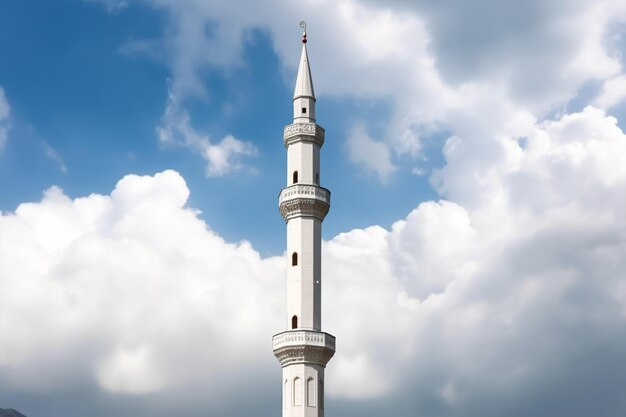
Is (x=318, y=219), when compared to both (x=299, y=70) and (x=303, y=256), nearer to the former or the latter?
(x=303, y=256)

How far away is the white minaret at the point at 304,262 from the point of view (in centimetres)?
6231

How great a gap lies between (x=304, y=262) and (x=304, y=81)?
14909mm

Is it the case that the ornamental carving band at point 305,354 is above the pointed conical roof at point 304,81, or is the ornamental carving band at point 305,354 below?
below

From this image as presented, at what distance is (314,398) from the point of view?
2440 inches

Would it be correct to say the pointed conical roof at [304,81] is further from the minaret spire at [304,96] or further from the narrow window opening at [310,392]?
the narrow window opening at [310,392]

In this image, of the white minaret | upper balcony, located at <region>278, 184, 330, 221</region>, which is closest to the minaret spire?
the white minaret

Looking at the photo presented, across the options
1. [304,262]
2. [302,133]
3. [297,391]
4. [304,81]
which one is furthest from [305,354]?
[304,81]

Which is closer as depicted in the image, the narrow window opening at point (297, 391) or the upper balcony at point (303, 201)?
the narrow window opening at point (297, 391)

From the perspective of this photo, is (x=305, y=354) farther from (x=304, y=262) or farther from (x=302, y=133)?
(x=302, y=133)

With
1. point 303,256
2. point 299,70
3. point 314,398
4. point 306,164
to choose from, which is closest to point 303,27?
point 299,70

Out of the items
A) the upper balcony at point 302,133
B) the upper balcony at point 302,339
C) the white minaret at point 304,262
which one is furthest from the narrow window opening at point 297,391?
the upper balcony at point 302,133

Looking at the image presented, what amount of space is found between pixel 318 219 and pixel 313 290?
5.56 metres

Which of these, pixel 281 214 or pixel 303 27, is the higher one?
pixel 303 27

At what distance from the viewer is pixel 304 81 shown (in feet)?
234
